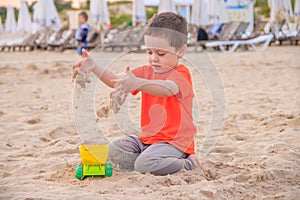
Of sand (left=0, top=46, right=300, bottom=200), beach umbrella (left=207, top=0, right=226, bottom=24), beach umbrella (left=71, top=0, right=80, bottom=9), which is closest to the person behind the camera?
sand (left=0, top=46, right=300, bottom=200)

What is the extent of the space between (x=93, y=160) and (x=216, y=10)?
17572mm

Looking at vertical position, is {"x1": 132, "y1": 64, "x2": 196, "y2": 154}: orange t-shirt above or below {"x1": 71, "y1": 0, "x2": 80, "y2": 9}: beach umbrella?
above

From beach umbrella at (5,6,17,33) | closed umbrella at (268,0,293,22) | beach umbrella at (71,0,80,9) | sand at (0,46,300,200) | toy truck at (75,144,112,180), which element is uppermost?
toy truck at (75,144,112,180)

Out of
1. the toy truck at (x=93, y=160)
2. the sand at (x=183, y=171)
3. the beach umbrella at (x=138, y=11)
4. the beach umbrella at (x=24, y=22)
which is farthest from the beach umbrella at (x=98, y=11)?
the toy truck at (x=93, y=160)

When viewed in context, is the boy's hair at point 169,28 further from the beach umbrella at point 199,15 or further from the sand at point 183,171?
the beach umbrella at point 199,15

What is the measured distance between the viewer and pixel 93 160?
2.45 meters

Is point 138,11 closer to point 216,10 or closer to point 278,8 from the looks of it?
point 216,10

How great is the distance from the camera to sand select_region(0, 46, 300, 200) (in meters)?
2.18

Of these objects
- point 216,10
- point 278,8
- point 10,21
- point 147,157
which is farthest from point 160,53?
point 10,21

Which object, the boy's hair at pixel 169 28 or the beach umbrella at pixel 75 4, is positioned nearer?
the boy's hair at pixel 169 28

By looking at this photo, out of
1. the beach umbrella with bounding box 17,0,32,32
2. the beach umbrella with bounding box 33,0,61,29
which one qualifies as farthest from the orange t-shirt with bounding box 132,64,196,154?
the beach umbrella with bounding box 17,0,32,32

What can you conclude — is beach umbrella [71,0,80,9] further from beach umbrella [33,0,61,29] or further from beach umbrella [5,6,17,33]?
beach umbrella [33,0,61,29]

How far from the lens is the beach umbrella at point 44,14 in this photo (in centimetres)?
2019

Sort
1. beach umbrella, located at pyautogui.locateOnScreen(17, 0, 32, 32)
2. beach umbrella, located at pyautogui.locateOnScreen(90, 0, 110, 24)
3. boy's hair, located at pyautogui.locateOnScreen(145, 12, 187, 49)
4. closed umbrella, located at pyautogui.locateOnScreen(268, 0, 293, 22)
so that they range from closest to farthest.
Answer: boy's hair, located at pyautogui.locateOnScreen(145, 12, 187, 49)
closed umbrella, located at pyautogui.locateOnScreen(268, 0, 293, 22)
beach umbrella, located at pyautogui.locateOnScreen(90, 0, 110, 24)
beach umbrella, located at pyautogui.locateOnScreen(17, 0, 32, 32)
